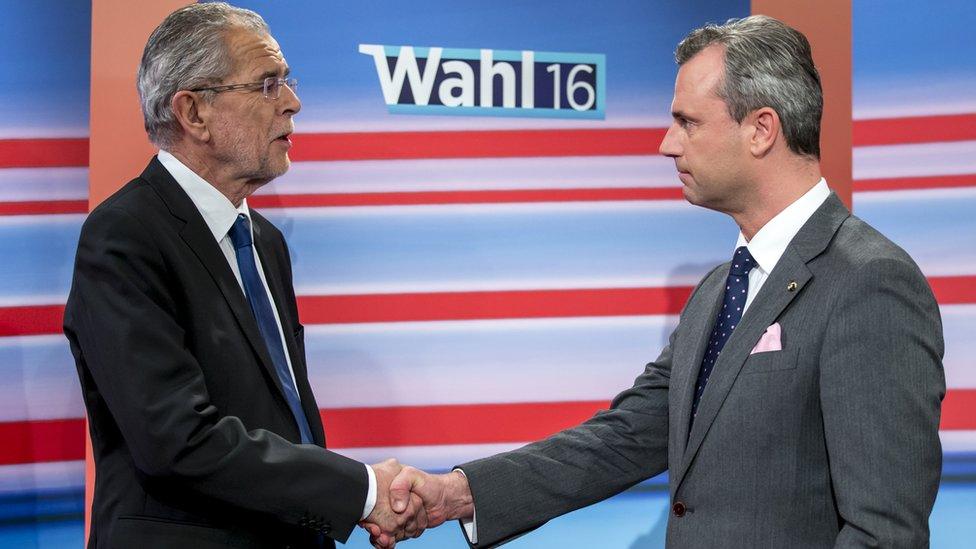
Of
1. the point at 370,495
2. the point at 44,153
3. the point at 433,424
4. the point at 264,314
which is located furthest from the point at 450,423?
the point at 44,153

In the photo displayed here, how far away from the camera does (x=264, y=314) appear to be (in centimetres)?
242

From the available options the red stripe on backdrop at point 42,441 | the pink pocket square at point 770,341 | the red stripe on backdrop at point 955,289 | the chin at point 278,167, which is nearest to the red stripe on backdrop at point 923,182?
the red stripe on backdrop at point 955,289

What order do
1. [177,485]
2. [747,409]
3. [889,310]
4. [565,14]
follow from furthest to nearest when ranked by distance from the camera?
[565,14] < [177,485] < [747,409] < [889,310]

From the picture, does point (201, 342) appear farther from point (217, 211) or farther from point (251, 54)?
point (251, 54)

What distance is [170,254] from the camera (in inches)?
88.4

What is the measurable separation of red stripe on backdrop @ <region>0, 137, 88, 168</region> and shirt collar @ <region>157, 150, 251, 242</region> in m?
0.93

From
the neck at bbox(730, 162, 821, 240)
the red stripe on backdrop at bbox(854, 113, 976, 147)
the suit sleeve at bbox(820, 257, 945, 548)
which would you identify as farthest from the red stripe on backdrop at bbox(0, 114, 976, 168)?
the suit sleeve at bbox(820, 257, 945, 548)

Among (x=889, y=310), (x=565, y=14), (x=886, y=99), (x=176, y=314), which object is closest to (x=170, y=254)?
(x=176, y=314)

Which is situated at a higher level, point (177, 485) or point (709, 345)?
point (709, 345)

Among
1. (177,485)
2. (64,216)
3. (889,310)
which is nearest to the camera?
(889,310)

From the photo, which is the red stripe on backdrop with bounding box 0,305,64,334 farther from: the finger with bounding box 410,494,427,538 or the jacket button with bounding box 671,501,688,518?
the jacket button with bounding box 671,501,688,518

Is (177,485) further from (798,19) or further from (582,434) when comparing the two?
(798,19)

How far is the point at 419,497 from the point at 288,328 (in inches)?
21.8

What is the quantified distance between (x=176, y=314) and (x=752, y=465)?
123cm
